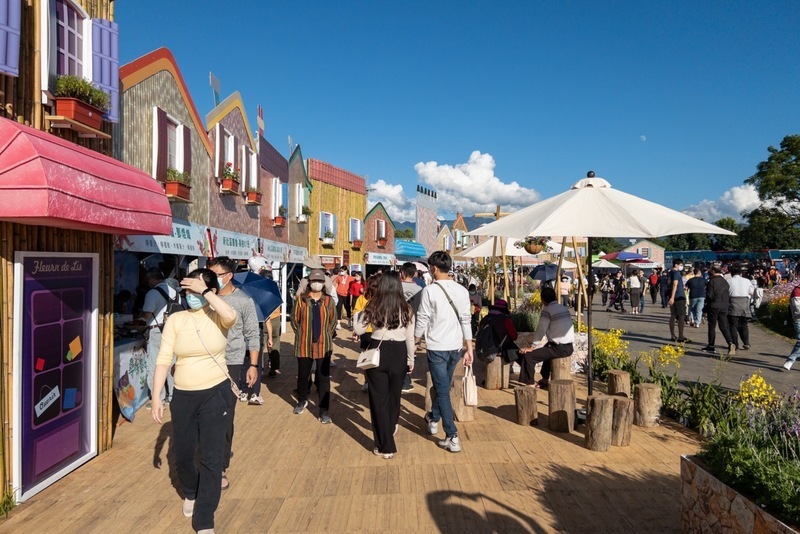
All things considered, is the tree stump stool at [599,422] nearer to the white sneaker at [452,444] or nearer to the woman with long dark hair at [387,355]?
the white sneaker at [452,444]

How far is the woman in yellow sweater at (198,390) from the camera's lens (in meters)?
3.51

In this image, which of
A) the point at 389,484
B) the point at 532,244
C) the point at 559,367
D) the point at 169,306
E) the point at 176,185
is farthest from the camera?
the point at 532,244

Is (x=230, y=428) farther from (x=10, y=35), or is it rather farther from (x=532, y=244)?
(x=532, y=244)

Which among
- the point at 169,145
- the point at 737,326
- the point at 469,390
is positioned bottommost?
the point at 469,390

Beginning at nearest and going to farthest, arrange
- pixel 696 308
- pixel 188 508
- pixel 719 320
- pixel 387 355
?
pixel 188 508 → pixel 387 355 → pixel 719 320 → pixel 696 308

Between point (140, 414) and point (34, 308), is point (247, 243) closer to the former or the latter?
point (140, 414)

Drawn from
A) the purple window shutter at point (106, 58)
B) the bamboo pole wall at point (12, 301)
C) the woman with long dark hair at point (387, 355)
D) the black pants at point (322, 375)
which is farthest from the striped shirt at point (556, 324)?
the purple window shutter at point (106, 58)

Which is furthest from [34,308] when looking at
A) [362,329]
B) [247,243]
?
[247,243]

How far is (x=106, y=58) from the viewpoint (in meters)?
5.39

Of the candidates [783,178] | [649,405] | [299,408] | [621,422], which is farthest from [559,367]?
[783,178]

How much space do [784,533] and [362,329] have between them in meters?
3.47

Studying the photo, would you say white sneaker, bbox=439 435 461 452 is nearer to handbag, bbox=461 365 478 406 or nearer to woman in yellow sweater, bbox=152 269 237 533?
handbag, bbox=461 365 478 406

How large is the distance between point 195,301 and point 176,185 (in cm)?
572

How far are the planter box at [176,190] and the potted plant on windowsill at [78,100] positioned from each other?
3.73 meters
